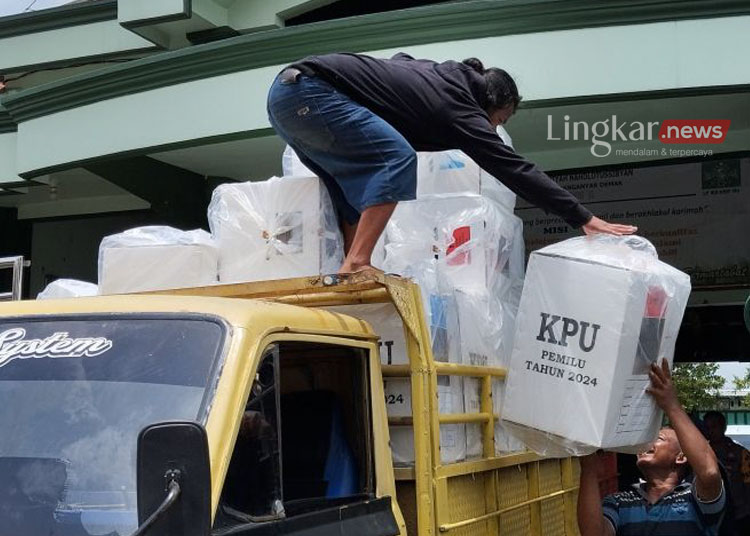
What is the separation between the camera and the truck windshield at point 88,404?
7.62ft

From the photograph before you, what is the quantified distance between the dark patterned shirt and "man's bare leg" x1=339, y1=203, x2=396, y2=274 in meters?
1.57

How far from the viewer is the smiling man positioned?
3801mm

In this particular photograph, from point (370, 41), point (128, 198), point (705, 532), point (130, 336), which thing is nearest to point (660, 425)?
point (705, 532)

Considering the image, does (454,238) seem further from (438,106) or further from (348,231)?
(438,106)

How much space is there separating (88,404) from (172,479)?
0.63 metres

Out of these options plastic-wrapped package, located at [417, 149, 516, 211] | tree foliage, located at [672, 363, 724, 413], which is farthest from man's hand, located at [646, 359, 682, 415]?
tree foliage, located at [672, 363, 724, 413]

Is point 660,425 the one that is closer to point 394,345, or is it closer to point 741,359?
point 394,345

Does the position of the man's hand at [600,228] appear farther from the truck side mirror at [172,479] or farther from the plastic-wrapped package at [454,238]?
the truck side mirror at [172,479]

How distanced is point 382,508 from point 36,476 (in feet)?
3.59

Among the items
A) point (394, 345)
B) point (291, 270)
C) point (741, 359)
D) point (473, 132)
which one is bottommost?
point (741, 359)

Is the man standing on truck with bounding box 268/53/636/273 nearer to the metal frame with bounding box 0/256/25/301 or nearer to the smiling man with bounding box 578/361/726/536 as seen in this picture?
the smiling man with bounding box 578/361/726/536

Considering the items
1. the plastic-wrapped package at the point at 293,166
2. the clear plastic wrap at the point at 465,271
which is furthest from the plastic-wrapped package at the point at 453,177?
the plastic-wrapped package at the point at 293,166

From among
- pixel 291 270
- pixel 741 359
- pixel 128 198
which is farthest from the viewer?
pixel 741 359

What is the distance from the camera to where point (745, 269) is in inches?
395
